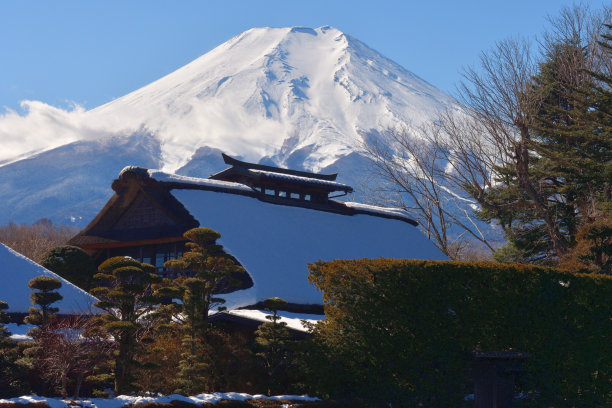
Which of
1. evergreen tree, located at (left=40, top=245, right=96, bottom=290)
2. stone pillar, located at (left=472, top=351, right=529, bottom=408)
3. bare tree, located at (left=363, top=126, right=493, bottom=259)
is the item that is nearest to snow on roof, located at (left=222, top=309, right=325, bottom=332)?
stone pillar, located at (left=472, top=351, right=529, bottom=408)

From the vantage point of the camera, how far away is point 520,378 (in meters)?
17.2

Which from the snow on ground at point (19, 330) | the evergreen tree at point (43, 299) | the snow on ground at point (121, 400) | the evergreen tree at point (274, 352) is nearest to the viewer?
the snow on ground at point (121, 400)

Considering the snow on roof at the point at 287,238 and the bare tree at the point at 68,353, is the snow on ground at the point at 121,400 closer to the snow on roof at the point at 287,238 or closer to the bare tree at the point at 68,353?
the bare tree at the point at 68,353

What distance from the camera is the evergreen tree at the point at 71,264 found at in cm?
2706

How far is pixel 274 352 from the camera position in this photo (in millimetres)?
18875

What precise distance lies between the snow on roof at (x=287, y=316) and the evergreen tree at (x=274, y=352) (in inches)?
32.9

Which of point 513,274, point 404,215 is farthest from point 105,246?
point 513,274

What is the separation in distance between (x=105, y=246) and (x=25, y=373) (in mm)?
12910

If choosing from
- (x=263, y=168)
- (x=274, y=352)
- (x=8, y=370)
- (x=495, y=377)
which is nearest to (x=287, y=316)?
(x=274, y=352)

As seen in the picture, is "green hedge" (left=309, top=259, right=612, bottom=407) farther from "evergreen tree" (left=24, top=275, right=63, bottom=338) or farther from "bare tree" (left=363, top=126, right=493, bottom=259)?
"bare tree" (left=363, top=126, right=493, bottom=259)

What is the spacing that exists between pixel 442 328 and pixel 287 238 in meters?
13.0

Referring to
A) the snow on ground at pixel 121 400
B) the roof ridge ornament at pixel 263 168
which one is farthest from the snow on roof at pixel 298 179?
the snow on ground at pixel 121 400

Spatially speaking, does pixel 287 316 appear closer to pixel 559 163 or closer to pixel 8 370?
pixel 8 370

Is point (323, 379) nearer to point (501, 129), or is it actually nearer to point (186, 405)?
Answer: point (186, 405)
